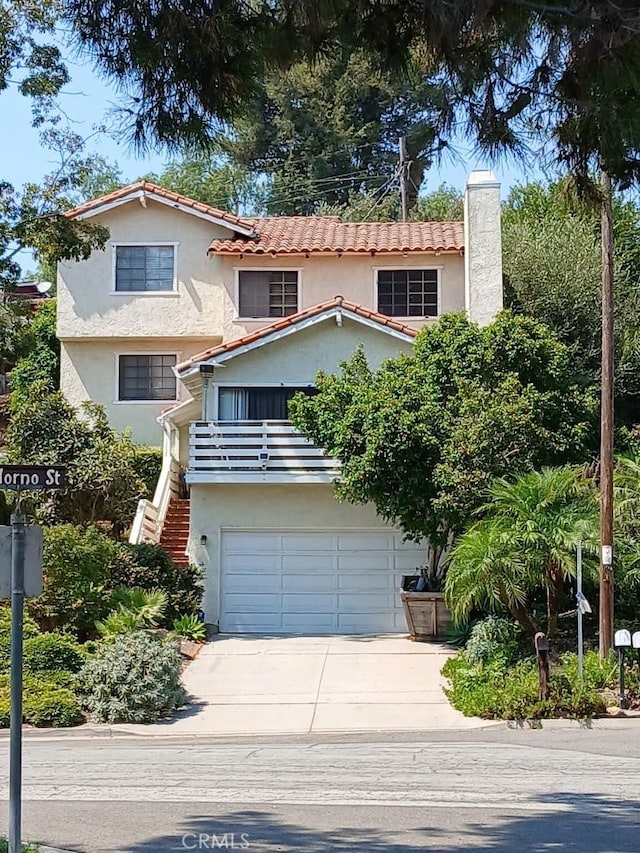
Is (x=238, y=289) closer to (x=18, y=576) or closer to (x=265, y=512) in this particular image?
(x=265, y=512)

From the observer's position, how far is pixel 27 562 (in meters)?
7.28

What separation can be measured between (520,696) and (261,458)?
9.13 meters

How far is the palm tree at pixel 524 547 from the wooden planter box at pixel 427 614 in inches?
103

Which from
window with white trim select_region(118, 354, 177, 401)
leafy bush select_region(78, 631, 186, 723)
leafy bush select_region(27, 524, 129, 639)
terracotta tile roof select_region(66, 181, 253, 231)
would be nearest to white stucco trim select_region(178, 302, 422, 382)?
leafy bush select_region(27, 524, 129, 639)

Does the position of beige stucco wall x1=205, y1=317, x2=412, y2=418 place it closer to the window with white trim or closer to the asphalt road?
the window with white trim

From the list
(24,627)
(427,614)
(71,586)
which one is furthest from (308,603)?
(24,627)

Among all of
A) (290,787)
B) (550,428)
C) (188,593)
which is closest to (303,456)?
(188,593)

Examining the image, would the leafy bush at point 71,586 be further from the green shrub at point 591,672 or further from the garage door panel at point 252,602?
the green shrub at point 591,672

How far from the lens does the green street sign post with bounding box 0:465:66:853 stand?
22.6ft

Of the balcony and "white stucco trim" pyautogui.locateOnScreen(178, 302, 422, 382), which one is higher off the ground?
"white stucco trim" pyautogui.locateOnScreen(178, 302, 422, 382)

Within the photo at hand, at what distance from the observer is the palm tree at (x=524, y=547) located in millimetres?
17188

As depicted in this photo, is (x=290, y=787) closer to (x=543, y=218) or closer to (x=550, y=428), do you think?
(x=550, y=428)

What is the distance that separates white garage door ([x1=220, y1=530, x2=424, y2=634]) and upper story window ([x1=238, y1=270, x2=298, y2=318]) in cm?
781

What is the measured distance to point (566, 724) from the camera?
14.7m
